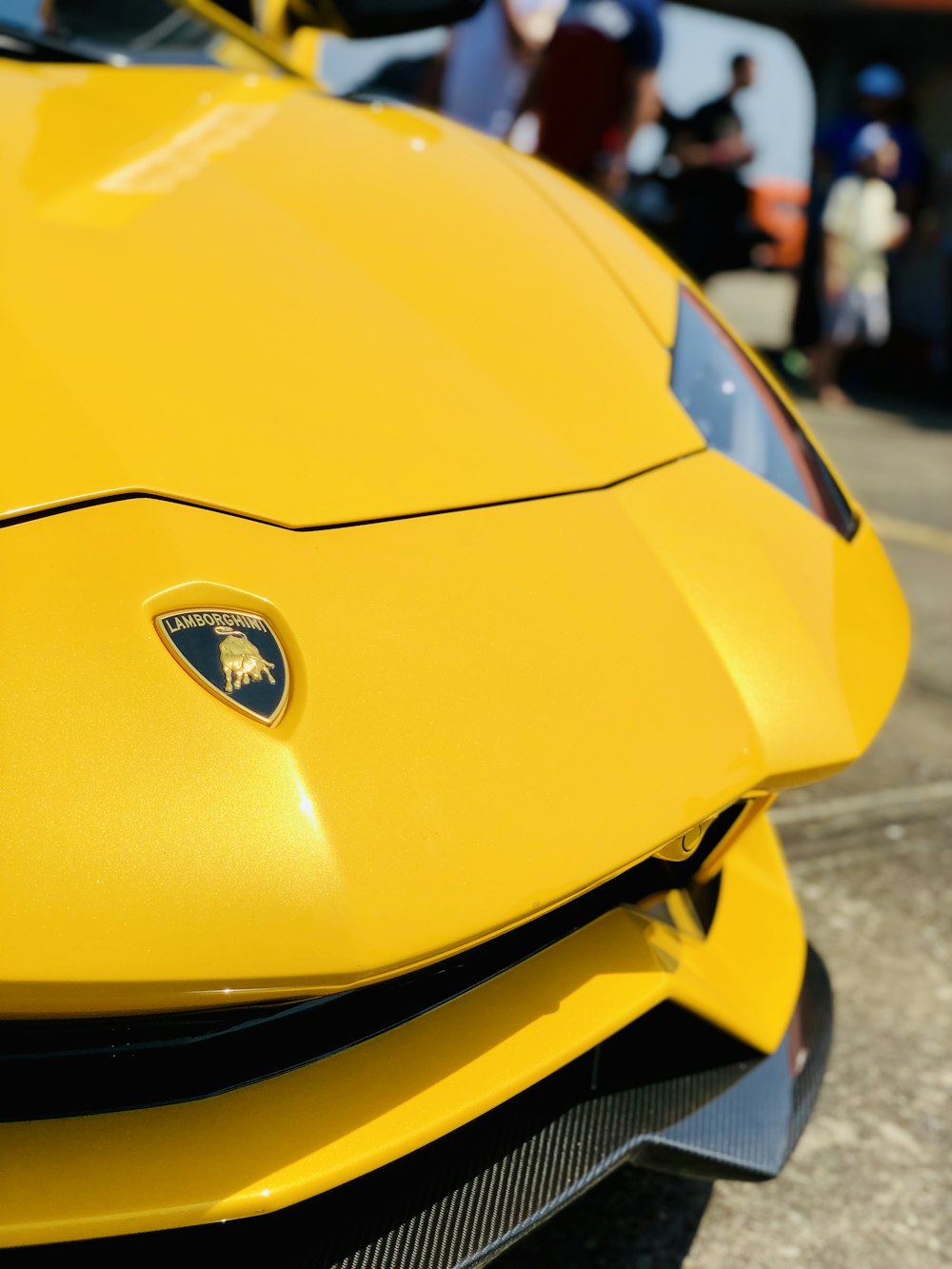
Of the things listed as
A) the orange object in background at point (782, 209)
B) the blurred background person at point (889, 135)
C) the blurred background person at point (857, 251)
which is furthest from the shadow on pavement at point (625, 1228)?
the orange object in background at point (782, 209)

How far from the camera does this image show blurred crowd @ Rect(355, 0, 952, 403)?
153 inches

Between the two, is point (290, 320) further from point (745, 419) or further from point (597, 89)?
point (597, 89)

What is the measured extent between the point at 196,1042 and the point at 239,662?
25 centimetres

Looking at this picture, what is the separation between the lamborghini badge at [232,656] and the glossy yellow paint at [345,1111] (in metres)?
0.26

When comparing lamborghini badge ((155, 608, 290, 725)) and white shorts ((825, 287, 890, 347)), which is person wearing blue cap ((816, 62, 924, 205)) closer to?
white shorts ((825, 287, 890, 347))

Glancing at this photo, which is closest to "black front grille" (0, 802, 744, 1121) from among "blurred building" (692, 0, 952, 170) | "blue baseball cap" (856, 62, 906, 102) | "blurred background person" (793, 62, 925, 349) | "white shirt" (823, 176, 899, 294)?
"white shirt" (823, 176, 899, 294)

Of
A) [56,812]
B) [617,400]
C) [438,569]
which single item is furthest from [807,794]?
[56,812]

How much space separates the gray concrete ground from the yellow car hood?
732mm

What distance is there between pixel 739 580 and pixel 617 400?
0.25 meters

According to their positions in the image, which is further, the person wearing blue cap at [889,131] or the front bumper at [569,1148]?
the person wearing blue cap at [889,131]

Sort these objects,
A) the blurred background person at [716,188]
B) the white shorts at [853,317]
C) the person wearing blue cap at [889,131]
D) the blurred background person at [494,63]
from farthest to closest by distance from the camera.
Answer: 1. the blurred background person at [716,188]
2. the person wearing blue cap at [889,131]
3. the white shorts at [853,317]
4. the blurred background person at [494,63]

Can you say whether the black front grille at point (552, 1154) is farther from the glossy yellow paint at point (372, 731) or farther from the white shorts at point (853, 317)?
the white shorts at point (853, 317)

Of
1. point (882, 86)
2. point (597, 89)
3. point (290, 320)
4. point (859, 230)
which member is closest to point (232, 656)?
point (290, 320)

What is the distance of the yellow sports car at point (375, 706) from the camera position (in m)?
0.82
